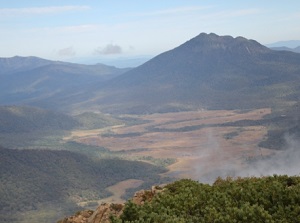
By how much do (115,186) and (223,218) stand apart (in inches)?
6644

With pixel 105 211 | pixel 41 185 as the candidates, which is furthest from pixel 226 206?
pixel 41 185

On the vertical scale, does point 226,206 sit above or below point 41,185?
above

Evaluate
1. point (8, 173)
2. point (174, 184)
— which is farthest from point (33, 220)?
point (174, 184)

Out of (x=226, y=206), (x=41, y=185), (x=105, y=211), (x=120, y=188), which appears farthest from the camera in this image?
(x=120, y=188)

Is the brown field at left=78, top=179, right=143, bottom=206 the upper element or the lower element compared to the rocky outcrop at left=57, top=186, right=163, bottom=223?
lower

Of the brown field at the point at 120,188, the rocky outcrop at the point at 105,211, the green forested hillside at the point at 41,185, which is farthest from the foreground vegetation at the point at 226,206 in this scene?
the brown field at the point at 120,188

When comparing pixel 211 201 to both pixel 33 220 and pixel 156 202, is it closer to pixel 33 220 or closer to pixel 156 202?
pixel 156 202

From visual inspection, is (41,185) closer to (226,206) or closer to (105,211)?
(105,211)

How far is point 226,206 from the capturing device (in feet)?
86.0

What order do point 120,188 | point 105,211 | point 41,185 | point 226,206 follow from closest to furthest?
point 226,206 → point 105,211 → point 41,185 → point 120,188

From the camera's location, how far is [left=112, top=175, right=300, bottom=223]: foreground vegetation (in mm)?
23625

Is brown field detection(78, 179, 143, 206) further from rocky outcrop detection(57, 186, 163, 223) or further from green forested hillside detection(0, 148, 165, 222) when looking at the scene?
rocky outcrop detection(57, 186, 163, 223)

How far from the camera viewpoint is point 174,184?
34625mm

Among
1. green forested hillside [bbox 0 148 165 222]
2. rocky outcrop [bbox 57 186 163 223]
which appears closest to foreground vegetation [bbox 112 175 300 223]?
rocky outcrop [bbox 57 186 163 223]
